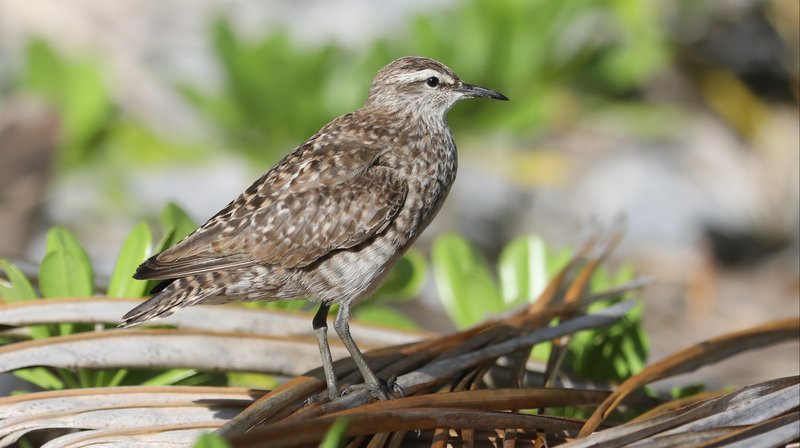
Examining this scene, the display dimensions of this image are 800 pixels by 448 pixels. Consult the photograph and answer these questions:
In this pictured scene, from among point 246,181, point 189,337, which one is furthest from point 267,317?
point 246,181

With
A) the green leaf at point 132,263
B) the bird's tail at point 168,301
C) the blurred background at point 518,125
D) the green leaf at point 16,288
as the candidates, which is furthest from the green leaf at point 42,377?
the blurred background at point 518,125

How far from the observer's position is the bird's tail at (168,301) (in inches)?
131

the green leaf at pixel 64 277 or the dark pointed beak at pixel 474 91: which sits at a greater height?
the dark pointed beak at pixel 474 91

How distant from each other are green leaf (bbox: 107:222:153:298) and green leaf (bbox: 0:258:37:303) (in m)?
0.30

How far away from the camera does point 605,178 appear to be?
29.0 ft

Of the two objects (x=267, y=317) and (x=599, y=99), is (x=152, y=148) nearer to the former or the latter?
(x=599, y=99)

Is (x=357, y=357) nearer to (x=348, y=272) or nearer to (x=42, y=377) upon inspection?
(x=348, y=272)

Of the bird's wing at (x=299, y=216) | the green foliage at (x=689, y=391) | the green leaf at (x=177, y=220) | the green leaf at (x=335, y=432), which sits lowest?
the green foliage at (x=689, y=391)

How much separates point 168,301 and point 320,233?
23.7 inches

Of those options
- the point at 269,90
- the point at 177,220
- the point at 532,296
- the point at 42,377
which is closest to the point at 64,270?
the point at 42,377

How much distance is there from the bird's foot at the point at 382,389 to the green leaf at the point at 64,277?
1.09 metres

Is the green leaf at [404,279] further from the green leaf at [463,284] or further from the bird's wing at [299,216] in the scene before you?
the bird's wing at [299,216]

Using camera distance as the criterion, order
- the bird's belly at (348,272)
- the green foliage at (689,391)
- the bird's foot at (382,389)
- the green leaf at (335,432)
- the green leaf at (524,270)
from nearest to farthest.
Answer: the green leaf at (335,432) → the bird's foot at (382,389) → the bird's belly at (348,272) → the green foliage at (689,391) → the green leaf at (524,270)

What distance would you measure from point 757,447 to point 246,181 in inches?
243
